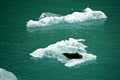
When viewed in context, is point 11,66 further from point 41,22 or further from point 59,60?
point 41,22

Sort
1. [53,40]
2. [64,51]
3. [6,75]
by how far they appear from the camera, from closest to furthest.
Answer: [6,75], [64,51], [53,40]

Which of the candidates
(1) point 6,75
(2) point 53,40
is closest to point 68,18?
(2) point 53,40

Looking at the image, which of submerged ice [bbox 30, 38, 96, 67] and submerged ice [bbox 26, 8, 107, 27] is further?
submerged ice [bbox 26, 8, 107, 27]

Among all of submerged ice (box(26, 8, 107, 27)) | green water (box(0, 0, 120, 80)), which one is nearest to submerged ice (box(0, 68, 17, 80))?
green water (box(0, 0, 120, 80))

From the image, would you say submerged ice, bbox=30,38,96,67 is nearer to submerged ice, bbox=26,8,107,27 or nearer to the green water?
the green water

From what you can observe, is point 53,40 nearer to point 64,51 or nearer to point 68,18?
point 64,51
